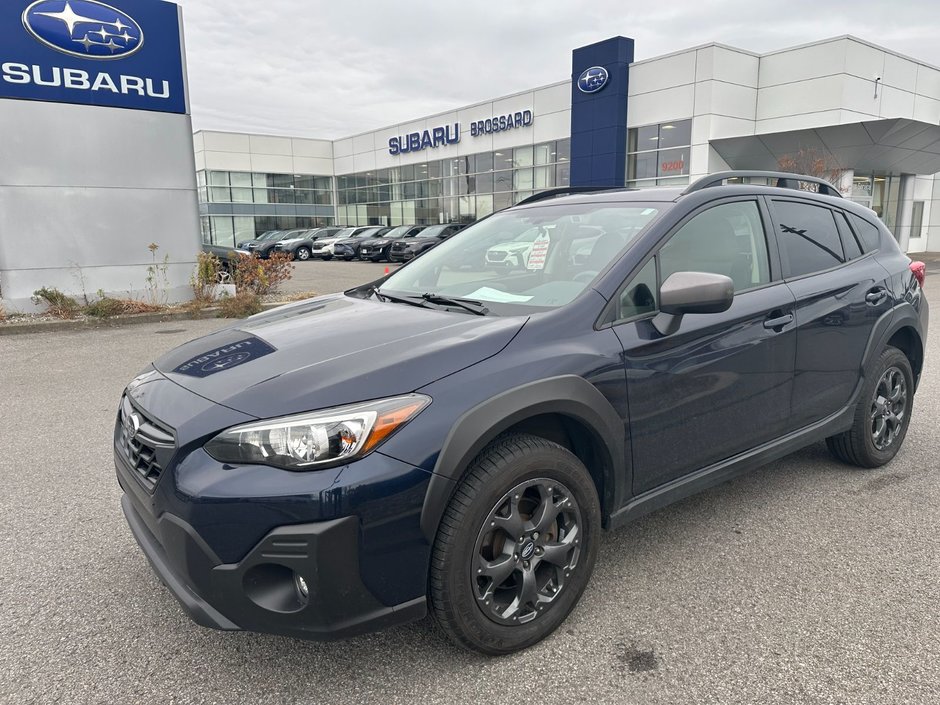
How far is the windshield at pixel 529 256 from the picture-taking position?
2.97m

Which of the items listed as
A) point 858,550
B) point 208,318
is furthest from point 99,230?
point 858,550

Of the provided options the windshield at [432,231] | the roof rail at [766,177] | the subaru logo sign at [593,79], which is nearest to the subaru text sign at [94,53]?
the roof rail at [766,177]

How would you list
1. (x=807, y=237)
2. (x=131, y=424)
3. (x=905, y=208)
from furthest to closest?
1. (x=905, y=208)
2. (x=807, y=237)
3. (x=131, y=424)

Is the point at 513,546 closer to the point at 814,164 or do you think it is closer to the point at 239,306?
the point at 239,306

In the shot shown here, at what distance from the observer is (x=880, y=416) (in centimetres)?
415

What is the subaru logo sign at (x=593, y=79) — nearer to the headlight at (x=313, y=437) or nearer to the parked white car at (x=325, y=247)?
the parked white car at (x=325, y=247)

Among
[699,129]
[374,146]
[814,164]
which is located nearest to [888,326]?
[814,164]

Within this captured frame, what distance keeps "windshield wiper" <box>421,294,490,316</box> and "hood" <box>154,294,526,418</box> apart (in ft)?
0.27

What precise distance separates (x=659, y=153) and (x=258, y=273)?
20.0 metres

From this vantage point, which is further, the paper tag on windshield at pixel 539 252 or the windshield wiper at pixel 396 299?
the paper tag on windshield at pixel 539 252

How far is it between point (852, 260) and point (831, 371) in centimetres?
79

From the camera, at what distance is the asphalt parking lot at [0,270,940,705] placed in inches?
90.6

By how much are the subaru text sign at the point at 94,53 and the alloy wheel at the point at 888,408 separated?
11930 mm

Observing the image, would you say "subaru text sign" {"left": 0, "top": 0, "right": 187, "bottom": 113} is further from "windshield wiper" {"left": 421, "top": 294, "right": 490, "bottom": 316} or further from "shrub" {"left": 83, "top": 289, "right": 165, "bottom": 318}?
"windshield wiper" {"left": 421, "top": 294, "right": 490, "bottom": 316}
